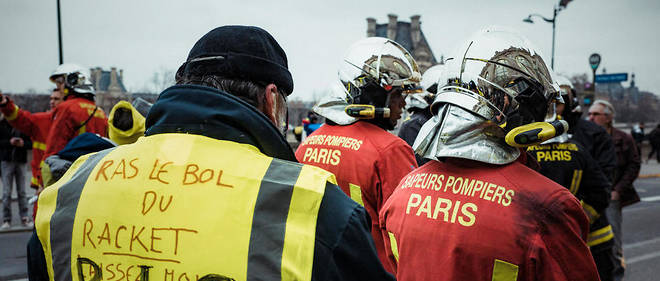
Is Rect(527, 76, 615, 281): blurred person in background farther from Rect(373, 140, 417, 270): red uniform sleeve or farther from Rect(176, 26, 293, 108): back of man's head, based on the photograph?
Rect(176, 26, 293, 108): back of man's head

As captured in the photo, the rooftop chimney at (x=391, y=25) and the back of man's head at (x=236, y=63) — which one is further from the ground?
the rooftop chimney at (x=391, y=25)

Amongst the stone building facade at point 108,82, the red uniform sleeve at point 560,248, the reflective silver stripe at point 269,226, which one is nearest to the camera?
the reflective silver stripe at point 269,226

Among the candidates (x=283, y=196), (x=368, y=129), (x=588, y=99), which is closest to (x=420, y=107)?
(x=368, y=129)

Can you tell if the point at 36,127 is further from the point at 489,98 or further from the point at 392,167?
the point at 489,98

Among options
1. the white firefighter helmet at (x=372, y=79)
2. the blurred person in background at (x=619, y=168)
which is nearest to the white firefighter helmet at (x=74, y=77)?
the white firefighter helmet at (x=372, y=79)

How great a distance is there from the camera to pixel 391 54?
394 centimetres

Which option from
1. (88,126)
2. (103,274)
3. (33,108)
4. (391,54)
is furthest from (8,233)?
(33,108)

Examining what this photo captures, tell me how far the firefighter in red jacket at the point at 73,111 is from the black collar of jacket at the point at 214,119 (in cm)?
543

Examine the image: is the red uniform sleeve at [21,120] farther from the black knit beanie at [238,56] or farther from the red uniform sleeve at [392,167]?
the black knit beanie at [238,56]

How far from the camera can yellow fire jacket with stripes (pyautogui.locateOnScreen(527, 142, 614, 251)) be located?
11.8ft

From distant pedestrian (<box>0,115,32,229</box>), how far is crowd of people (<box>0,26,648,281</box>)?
6987 millimetres

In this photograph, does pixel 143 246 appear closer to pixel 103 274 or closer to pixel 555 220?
pixel 103 274

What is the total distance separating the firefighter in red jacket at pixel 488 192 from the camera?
1831mm

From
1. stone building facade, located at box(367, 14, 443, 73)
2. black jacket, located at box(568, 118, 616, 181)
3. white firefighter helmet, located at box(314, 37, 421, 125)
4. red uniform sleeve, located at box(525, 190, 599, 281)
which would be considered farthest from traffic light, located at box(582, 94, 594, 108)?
stone building facade, located at box(367, 14, 443, 73)
